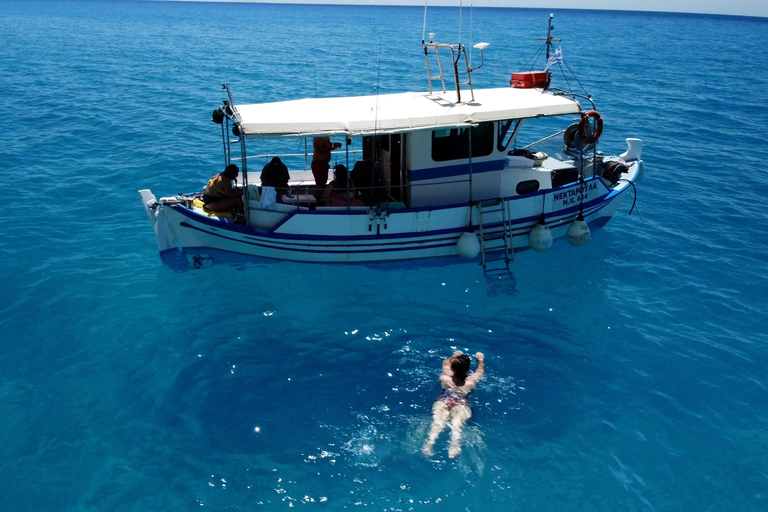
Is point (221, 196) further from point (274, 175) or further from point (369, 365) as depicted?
point (369, 365)

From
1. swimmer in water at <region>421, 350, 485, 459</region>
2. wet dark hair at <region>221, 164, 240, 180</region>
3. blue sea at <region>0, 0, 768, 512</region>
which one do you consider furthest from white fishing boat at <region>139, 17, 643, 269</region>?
swimmer in water at <region>421, 350, 485, 459</region>

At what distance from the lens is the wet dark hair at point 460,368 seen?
8914 millimetres

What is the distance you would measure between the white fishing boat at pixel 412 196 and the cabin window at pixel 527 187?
2cm

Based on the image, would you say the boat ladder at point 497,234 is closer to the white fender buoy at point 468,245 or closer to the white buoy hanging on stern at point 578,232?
the white fender buoy at point 468,245

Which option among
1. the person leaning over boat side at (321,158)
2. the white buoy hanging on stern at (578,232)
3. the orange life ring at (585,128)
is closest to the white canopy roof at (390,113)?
the orange life ring at (585,128)

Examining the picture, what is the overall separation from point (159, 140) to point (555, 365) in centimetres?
1730

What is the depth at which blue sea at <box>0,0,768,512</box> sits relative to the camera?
7.93 metres

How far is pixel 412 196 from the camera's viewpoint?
12.0 m

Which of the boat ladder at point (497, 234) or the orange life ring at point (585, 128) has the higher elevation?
the orange life ring at point (585, 128)

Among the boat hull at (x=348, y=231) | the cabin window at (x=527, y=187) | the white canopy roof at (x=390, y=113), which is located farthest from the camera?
the cabin window at (x=527, y=187)

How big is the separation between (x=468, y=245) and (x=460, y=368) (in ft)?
11.2

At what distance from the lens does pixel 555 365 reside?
33.1 ft

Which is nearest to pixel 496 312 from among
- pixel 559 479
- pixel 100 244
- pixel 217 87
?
pixel 559 479

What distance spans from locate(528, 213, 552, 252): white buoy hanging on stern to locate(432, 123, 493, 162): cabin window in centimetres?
178
